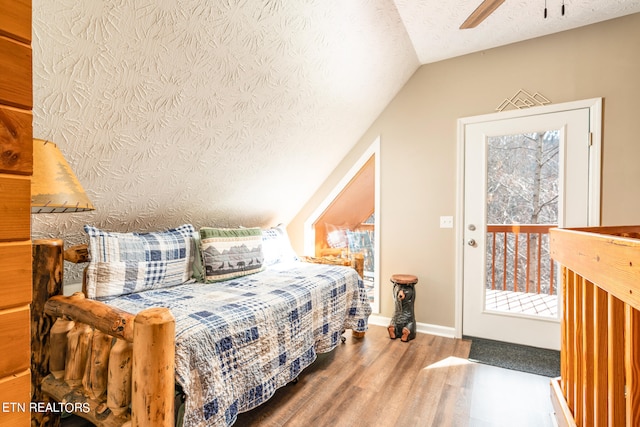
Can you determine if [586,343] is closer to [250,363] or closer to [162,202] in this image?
[250,363]

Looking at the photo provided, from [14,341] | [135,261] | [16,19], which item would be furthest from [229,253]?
[16,19]

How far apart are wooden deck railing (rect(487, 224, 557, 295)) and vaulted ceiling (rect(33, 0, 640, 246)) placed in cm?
156

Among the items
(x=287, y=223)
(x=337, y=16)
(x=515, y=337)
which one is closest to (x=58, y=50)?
(x=337, y=16)

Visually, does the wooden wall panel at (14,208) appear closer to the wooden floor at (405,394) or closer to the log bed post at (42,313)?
the log bed post at (42,313)

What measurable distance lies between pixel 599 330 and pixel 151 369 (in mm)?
1524

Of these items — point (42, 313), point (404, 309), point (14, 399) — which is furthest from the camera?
point (404, 309)

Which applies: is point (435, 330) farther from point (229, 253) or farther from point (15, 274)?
point (15, 274)

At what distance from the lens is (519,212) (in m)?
2.62

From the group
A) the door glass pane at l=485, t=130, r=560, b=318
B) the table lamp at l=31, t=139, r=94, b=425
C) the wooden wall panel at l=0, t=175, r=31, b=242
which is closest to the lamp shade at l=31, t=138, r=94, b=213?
the table lamp at l=31, t=139, r=94, b=425

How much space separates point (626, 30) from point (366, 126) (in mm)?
2026

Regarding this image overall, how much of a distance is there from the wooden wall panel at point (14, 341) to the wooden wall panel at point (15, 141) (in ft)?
0.83

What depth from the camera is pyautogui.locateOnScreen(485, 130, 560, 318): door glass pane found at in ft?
8.30

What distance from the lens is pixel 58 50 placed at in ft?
3.96

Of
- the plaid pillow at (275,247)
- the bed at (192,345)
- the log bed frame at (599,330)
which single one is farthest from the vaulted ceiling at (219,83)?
the log bed frame at (599,330)
